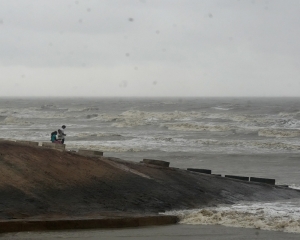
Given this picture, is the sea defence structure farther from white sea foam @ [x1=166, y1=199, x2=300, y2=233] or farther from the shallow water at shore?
white sea foam @ [x1=166, y1=199, x2=300, y2=233]

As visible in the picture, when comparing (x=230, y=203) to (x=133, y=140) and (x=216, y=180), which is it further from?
(x=133, y=140)

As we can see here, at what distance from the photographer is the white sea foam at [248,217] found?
35.6 feet

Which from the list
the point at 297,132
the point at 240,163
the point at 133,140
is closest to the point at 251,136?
the point at 297,132

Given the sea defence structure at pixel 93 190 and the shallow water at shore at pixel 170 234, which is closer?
the shallow water at shore at pixel 170 234

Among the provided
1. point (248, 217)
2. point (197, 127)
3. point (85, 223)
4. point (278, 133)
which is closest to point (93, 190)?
point (85, 223)

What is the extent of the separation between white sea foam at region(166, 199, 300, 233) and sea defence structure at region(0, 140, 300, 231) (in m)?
0.50

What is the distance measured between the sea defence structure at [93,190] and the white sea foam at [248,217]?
501 millimetres

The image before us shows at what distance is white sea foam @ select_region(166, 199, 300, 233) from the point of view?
35.6 ft

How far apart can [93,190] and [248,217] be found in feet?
9.67

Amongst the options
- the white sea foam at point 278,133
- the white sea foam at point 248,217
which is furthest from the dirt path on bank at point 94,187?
the white sea foam at point 278,133

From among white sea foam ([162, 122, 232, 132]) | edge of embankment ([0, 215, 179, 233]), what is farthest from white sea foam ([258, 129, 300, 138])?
edge of embankment ([0, 215, 179, 233])

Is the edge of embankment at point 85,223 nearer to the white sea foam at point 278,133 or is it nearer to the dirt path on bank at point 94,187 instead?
the dirt path on bank at point 94,187

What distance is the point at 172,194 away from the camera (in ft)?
42.3

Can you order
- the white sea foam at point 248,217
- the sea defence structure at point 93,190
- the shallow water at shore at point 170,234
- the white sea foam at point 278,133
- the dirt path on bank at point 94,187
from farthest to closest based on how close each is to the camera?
1. the white sea foam at point 278,133
2. the dirt path on bank at point 94,187
3. the white sea foam at point 248,217
4. the sea defence structure at point 93,190
5. the shallow water at shore at point 170,234
